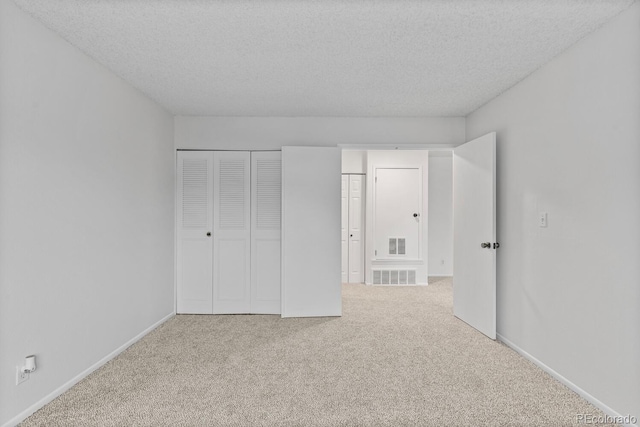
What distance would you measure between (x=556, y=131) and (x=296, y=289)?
300 cm

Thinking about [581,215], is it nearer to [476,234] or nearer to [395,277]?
[476,234]

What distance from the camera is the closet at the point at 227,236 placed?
4359 millimetres

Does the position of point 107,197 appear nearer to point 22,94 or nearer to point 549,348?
point 22,94

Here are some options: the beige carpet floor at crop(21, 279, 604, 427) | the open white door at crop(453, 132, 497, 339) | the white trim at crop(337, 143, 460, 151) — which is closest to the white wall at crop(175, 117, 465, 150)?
the white trim at crop(337, 143, 460, 151)

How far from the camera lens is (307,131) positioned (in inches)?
174

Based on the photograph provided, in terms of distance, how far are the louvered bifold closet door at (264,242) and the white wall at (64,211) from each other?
3.97 ft

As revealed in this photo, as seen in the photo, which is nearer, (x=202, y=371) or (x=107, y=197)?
(x=202, y=371)

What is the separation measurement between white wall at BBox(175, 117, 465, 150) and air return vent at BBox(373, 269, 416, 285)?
8.11ft

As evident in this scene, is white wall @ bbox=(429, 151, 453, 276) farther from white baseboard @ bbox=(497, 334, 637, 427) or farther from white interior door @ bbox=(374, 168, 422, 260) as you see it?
white baseboard @ bbox=(497, 334, 637, 427)

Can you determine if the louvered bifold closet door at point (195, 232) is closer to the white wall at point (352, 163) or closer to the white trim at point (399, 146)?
the white trim at point (399, 146)

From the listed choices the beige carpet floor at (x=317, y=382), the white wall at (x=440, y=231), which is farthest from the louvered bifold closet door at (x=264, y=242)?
the white wall at (x=440, y=231)

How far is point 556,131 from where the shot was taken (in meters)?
2.69

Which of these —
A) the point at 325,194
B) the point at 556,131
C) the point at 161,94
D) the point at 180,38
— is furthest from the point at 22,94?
the point at 556,131

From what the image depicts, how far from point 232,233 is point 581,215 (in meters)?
3.49
